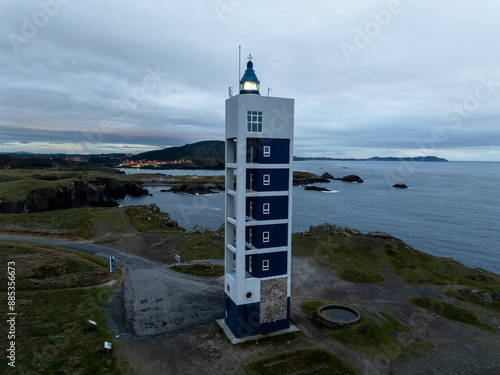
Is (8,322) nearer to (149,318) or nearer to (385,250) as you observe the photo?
(149,318)

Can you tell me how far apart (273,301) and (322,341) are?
4.81m

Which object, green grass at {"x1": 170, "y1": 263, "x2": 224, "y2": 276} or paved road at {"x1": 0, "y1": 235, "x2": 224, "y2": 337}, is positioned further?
green grass at {"x1": 170, "y1": 263, "x2": 224, "y2": 276}

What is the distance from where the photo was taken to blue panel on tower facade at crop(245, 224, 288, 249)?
76.2 ft

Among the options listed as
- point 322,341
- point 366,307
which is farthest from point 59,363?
point 366,307

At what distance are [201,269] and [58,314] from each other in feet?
51.5

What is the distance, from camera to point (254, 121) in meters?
22.2

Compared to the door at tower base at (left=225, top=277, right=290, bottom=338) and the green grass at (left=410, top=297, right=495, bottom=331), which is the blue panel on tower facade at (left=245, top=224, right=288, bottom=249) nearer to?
the door at tower base at (left=225, top=277, right=290, bottom=338)

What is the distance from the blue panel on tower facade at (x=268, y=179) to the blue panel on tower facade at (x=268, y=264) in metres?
5.45

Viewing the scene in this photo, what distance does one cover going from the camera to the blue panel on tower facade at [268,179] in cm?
2283

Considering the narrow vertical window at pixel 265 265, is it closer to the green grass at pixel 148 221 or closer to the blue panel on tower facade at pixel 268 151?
the blue panel on tower facade at pixel 268 151

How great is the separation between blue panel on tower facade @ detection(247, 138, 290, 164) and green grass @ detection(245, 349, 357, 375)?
14.4 meters

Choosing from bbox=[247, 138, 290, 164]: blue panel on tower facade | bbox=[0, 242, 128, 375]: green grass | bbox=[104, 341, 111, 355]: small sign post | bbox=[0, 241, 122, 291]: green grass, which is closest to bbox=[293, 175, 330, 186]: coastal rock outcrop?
bbox=[0, 241, 122, 291]: green grass

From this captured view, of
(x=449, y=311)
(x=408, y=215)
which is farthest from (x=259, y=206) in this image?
(x=408, y=215)

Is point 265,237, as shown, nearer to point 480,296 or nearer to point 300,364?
point 300,364
